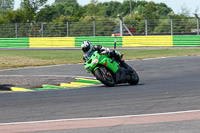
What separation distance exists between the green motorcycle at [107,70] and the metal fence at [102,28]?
1962 centimetres

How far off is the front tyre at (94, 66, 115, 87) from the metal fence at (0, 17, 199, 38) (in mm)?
20141

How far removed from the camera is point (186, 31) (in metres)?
31.6

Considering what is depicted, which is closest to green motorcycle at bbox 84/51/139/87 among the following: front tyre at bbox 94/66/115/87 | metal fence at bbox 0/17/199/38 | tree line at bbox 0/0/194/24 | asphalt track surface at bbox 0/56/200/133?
front tyre at bbox 94/66/115/87

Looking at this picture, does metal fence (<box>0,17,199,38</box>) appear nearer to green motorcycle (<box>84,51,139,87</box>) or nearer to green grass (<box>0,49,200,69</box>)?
green grass (<box>0,49,200,69</box>)

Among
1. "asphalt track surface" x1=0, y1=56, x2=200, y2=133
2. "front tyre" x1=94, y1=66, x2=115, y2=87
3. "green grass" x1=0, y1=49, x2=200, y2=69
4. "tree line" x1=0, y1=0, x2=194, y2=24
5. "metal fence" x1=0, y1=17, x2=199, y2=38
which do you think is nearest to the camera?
"asphalt track surface" x1=0, y1=56, x2=200, y2=133

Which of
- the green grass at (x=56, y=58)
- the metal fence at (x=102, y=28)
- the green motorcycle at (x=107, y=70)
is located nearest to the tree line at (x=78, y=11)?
the metal fence at (x=102, y=28)

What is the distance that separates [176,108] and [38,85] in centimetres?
596

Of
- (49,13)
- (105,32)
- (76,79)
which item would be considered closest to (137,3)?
(49,13)

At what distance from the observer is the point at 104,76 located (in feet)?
38.2

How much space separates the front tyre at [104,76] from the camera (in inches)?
455

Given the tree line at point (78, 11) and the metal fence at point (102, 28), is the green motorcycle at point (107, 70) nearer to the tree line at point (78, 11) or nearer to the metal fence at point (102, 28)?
the metal fence at point (102, 28)

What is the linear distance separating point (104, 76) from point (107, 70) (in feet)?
0.80

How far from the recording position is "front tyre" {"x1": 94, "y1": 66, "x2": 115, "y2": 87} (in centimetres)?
1156

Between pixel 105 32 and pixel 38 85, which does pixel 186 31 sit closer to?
pixel 105 32
